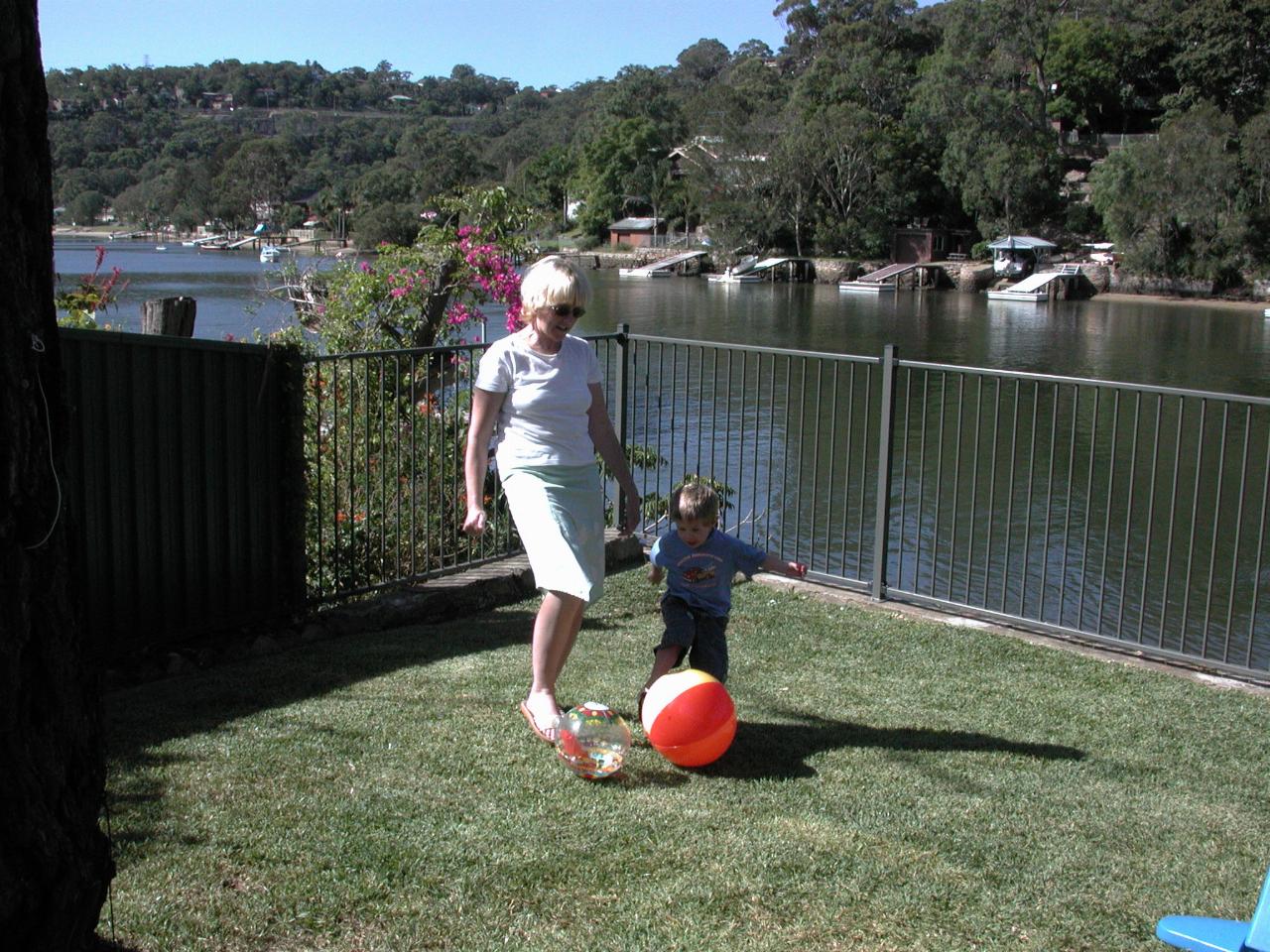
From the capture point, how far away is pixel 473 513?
4793 mm

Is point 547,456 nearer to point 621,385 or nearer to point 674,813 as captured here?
point 674,813

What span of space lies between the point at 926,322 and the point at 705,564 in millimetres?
49766

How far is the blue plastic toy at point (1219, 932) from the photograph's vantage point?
10.1 ft

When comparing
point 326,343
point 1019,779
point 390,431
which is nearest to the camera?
point 1019,779

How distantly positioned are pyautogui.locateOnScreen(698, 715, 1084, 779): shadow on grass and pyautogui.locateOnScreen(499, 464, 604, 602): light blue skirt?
775 millimetres

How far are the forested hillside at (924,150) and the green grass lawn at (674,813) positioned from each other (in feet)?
189

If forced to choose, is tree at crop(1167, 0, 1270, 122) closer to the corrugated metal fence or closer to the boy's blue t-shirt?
the corrugated metal fence

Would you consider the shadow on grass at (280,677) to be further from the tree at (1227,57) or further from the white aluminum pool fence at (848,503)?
the tree at (1227,57)

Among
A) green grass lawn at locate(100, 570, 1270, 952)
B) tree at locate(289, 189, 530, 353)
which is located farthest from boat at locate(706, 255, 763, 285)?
green grass lawn at locate(100, 570, 1270, 952)

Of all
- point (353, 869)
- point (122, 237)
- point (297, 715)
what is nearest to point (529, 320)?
point (297, 715)

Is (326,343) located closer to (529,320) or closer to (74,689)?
(529,320)

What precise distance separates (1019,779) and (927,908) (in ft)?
4.00

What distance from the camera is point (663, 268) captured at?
9006cm

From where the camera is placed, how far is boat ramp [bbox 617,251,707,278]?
88.2 metres
